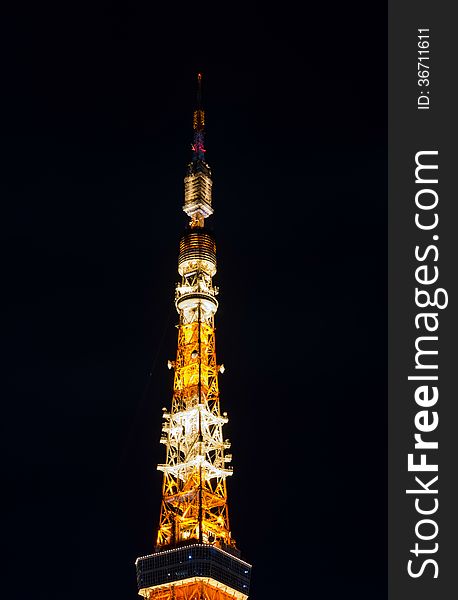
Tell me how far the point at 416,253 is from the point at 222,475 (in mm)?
40253

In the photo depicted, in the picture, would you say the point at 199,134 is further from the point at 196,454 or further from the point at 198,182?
the point at 196,454

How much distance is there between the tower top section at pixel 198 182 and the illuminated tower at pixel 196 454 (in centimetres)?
9

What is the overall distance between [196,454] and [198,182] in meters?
26.9

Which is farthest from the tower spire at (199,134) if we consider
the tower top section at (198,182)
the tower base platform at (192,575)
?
the tower base platform at (192,575)

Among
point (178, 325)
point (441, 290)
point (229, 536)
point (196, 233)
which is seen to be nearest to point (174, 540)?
point (229, 536)

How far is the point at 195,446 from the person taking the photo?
262 ft

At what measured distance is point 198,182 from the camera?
9438 cm

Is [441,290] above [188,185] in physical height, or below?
below

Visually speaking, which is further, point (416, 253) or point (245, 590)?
point (245, 590)

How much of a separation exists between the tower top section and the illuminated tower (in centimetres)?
9

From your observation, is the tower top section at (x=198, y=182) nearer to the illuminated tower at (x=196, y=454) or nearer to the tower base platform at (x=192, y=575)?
the illuminated tower at (x=196, y=454)

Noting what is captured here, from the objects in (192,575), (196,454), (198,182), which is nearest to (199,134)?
(198,182)

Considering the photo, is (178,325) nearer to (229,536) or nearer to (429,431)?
(229,536)

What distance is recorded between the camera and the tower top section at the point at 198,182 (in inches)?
3701
